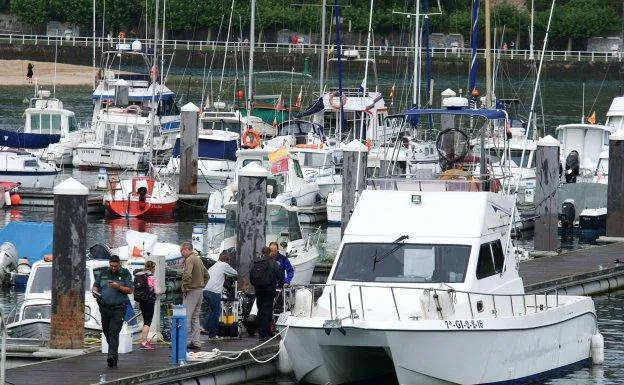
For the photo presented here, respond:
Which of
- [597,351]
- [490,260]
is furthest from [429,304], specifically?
[597,351]

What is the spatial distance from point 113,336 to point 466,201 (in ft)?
17.9

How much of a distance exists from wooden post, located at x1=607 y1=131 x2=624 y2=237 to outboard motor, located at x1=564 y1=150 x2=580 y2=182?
29.4 ft

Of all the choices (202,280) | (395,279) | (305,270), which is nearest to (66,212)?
(202,280)

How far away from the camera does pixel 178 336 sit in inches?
892

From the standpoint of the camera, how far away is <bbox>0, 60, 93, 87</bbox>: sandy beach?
115m

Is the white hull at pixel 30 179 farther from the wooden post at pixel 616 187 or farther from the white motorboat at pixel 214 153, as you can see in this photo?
the wooden post at pixel 616 187

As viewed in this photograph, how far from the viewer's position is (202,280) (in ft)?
79.0

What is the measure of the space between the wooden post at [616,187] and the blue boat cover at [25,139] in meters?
25.8

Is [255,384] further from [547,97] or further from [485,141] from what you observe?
[547,97]

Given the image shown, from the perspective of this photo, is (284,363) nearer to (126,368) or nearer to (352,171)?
(126,368)

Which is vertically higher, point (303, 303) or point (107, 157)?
point (303, 303)

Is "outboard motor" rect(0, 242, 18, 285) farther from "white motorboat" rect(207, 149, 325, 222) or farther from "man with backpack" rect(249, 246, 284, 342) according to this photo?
"white motorboat" rect(207, 149, 325, 222)

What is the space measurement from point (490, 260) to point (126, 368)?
5.40 metres

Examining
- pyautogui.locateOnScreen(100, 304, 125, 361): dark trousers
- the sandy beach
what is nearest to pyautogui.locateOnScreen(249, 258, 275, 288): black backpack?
pyautogui.locateOnScreen(100, 304, 125, 361): dark trousers
